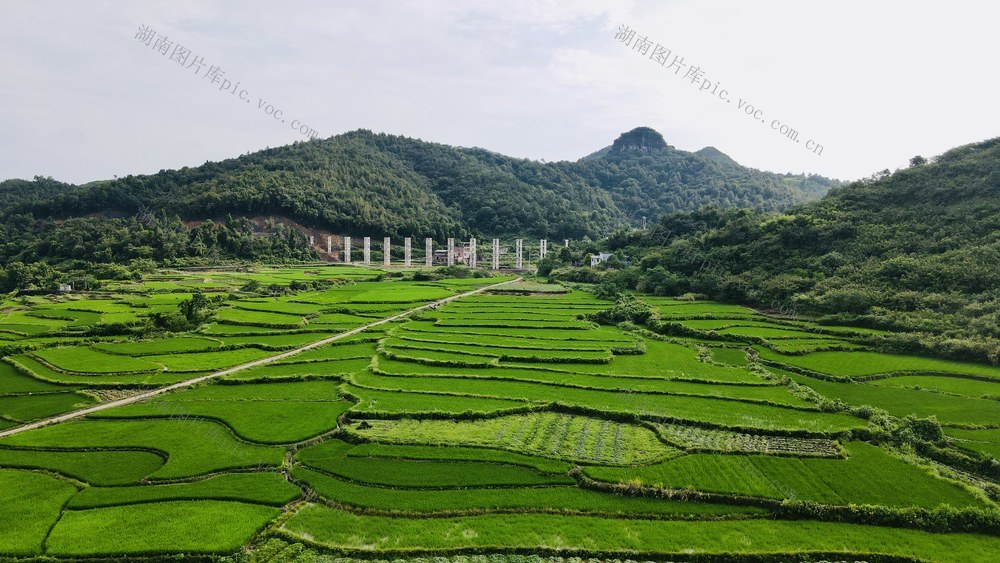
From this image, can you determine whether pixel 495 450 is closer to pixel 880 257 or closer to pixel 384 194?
pixel 880 257

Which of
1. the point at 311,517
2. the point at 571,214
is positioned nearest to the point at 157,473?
the point at 311,517

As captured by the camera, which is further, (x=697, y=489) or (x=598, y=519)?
(x=697, y=489)

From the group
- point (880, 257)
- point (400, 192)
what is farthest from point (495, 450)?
point (400, 192)

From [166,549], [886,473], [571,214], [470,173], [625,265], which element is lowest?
[166,549]

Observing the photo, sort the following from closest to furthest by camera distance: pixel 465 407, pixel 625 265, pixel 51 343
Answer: pixel 465 407 → pixel 51 343 → pixel 625 265

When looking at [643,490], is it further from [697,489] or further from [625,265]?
[625,265]

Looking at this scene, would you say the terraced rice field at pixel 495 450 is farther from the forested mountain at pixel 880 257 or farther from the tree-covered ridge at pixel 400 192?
the tree-covered ridge at pixel 400 192

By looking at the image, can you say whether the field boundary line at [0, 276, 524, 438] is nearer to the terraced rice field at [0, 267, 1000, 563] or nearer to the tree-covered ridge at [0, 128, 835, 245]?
the terraced rice field at [0, 267, 1000, 563]

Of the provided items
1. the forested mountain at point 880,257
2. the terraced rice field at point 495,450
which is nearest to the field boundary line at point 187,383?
the terraced rice field at point 495,450
